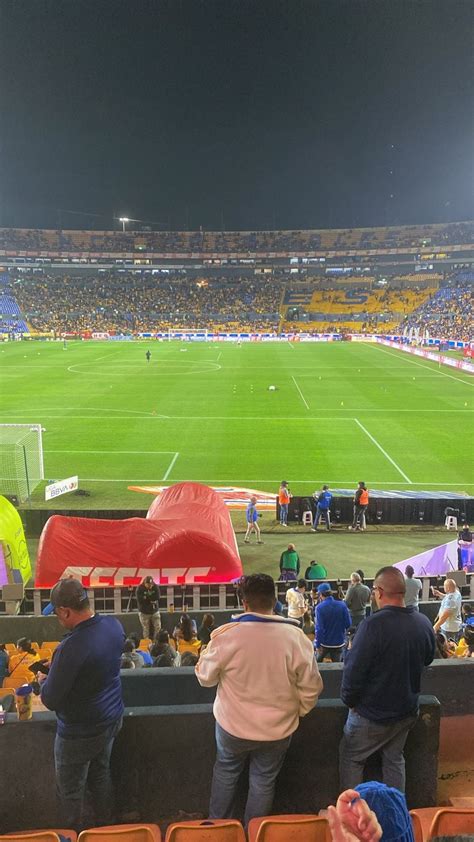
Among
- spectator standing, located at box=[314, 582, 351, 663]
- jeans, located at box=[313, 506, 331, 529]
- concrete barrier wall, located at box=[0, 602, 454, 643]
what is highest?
spectator standing, located at box=[314, 582, 351, 663]

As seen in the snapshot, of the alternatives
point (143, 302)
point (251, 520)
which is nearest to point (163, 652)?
point (251, 520)

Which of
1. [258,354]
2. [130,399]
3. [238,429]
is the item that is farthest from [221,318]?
[238,429]

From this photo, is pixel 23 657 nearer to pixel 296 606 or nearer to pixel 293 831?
pixel 296 606

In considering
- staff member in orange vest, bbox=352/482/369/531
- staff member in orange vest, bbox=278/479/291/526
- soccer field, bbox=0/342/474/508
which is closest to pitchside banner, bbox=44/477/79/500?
soccer field, bbox=0/342/474/508

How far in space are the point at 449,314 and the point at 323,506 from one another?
266 feet

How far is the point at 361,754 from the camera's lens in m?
3.90

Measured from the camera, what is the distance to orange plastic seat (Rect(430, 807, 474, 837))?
129 inches

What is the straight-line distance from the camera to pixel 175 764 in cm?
416

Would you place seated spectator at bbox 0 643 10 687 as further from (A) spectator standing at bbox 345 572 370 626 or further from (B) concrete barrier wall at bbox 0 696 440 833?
(A) spectator standing at bbox 345 572 370 626

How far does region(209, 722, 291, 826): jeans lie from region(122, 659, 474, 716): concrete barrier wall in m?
0.94

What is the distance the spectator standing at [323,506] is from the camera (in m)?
16.5

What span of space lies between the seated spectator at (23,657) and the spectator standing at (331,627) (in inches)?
135

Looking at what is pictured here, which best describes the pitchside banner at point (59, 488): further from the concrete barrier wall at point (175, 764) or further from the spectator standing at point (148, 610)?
the concrete barrier wall at point (175, 764)

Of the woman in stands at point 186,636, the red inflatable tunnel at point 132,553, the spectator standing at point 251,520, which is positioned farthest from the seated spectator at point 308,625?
Result: the spectator standing at point 251,520
